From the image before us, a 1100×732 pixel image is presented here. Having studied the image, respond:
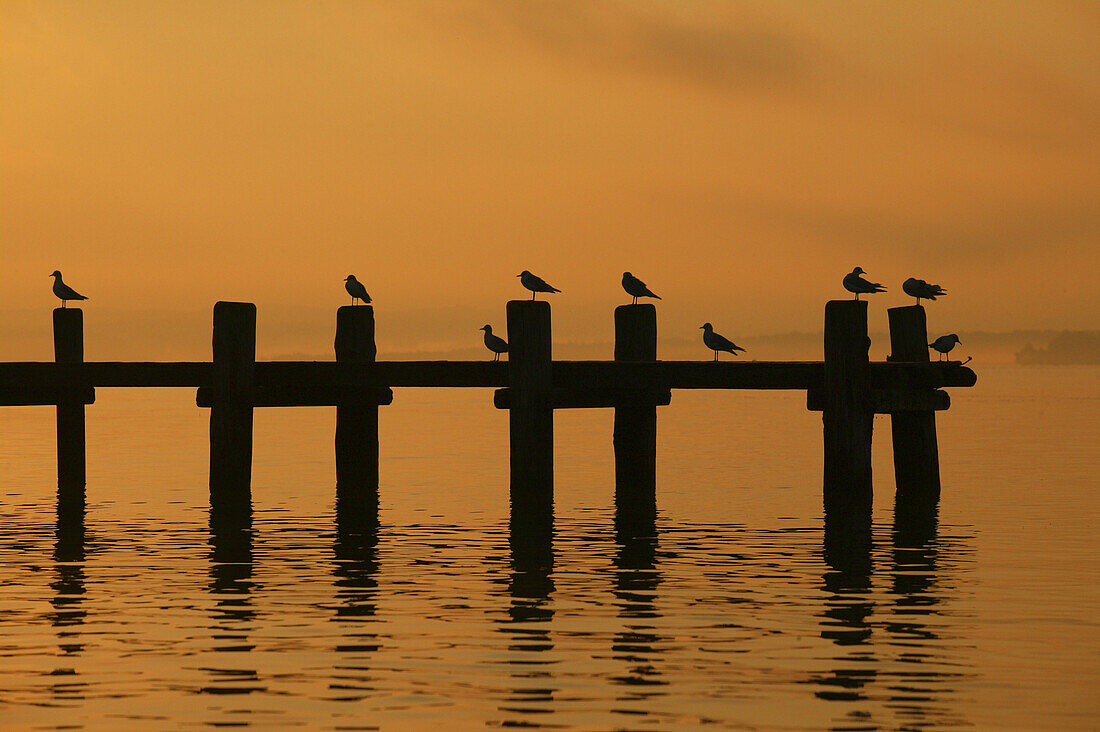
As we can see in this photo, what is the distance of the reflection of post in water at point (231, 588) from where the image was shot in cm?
1068

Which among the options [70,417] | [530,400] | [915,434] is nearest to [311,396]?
[70,417]

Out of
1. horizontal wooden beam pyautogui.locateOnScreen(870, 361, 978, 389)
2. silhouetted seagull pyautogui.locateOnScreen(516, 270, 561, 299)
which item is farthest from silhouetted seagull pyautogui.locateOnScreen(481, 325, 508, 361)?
horizontal wooden beam pyautogui.locateOnScreen(870, 361, 978, 389)

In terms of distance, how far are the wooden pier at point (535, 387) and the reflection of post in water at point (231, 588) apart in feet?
1.44

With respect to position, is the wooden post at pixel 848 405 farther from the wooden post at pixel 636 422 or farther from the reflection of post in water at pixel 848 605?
the wooden post at pixel 636 422

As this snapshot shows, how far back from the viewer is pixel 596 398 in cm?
2319

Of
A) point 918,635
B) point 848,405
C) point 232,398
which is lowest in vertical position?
point 918,635

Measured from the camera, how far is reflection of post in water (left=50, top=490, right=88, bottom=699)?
10789 mm

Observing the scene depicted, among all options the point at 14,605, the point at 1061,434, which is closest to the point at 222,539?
the point at 14,605

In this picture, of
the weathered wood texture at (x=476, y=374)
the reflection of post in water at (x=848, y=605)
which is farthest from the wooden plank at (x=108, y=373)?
the reflection of post in water at (x=848, y=605)

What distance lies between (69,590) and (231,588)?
161 centimetres

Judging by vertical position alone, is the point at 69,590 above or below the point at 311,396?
below

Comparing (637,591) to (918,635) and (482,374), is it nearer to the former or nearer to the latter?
(918,635)

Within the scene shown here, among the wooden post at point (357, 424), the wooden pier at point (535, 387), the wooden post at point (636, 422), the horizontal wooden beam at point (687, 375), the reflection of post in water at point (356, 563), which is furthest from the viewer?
the wooden post at point (357, 424)

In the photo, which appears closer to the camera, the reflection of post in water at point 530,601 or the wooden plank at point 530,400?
the reflection of post in water at point 530,601
